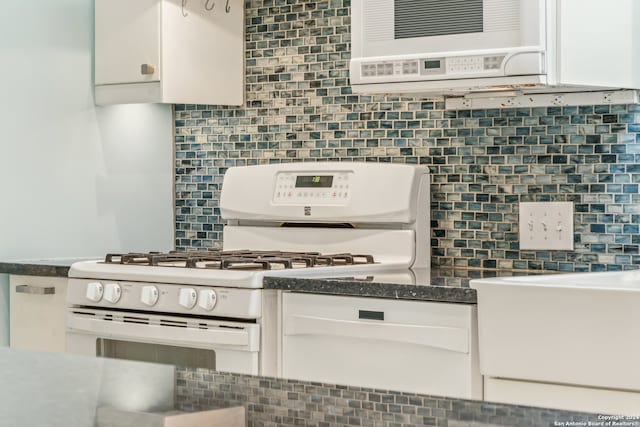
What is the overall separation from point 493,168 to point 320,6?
87cm

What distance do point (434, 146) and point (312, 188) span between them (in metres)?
0.42

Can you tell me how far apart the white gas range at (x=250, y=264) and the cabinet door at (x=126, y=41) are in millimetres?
468

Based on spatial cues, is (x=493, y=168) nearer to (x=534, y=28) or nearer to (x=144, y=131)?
(x=534, y=28)

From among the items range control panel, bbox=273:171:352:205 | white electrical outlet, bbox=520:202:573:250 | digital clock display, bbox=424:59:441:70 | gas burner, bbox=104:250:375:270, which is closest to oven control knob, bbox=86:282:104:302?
gas burner, bbox=104:250:375:270

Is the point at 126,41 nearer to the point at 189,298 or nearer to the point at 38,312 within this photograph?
the point at 38,312

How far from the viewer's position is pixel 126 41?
3.50 meters

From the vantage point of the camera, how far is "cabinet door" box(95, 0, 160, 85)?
11.3 feet

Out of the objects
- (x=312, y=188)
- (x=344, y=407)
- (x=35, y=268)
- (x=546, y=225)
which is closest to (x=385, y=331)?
(x=546, y=225)

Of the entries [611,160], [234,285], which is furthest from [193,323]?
[611,160]

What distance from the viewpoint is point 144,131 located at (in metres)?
3.80

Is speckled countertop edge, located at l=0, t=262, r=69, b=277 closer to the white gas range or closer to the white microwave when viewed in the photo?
the white gas range

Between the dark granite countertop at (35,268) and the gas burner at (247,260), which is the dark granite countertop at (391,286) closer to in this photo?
the gas burner at (247,260)

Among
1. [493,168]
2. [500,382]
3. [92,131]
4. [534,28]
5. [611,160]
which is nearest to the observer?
[500,382]

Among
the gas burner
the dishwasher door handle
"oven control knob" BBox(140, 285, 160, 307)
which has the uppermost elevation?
the gas burner
